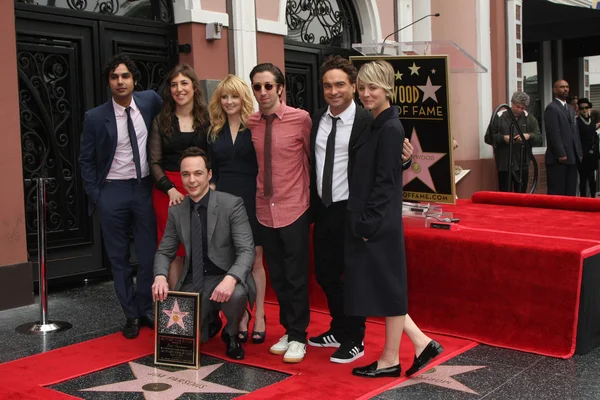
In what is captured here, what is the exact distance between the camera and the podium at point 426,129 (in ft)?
18.3

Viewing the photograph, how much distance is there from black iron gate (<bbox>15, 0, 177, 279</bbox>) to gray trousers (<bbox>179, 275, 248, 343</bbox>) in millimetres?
2430

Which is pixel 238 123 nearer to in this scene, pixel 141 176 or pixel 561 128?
pixel 141 176

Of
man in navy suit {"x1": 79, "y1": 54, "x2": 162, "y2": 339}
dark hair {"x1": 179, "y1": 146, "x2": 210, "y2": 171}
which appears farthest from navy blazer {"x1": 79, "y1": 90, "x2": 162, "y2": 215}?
dark hair {"x1": 179, "y1": 146, "x2": 210, "y2": 171}

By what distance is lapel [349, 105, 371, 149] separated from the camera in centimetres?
442

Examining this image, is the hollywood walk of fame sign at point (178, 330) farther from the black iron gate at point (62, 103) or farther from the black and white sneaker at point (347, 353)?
the black iron gate at point (62, 103)

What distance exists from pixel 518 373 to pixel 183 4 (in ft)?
16.0

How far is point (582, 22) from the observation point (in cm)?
1778

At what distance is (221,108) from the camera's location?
4926 millimetres

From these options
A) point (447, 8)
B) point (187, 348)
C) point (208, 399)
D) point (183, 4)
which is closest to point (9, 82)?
point (183, 4)

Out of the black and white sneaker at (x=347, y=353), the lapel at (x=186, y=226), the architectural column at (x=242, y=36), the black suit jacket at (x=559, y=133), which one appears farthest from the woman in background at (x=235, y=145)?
the black suit jacket at (x=559, y=133)

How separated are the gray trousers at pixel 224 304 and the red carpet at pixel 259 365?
220 millimetres

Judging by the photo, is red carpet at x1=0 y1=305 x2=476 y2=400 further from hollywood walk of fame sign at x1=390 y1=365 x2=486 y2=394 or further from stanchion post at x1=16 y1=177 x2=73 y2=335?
stanchion post at x1=16 y1=177 x2=73 y2=335

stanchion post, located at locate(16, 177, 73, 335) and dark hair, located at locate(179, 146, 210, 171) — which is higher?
dark hair, located at locate(179, 146, 210, 171)

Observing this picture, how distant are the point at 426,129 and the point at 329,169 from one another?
1.51 meters
